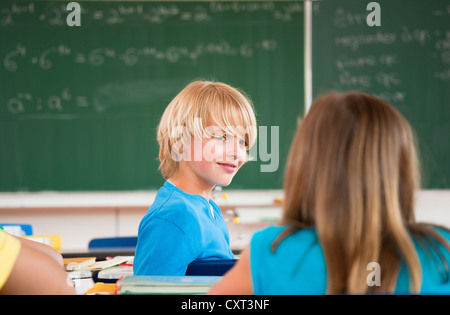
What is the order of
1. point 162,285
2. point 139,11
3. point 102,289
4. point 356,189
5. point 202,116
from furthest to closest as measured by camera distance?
1. point 139,11
2. point 202,116
3. point 102,289
4. point 162,285
5. point 356,189

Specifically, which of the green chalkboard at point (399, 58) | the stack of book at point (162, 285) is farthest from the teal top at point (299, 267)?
the green chalkboard at point (399, 58)

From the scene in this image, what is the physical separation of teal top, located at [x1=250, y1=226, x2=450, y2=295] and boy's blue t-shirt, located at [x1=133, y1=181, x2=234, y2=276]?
1.40ft

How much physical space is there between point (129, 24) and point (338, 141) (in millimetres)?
3509

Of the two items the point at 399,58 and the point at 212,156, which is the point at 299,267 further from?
the point at 399,58

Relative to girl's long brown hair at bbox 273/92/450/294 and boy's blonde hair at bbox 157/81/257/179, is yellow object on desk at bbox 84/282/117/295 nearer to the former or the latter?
boy's blonde hair at bbox 157/81/257/179

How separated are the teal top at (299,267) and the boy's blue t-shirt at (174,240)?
43 centimetres

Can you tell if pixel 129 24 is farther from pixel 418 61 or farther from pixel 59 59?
pixel 418 61

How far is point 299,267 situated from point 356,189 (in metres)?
0.17

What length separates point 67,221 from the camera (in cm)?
425

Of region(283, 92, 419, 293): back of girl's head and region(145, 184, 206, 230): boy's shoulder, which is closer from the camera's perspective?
region(283, 92, 419, 293): back of girl's head

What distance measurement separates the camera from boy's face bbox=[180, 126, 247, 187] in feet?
5.57

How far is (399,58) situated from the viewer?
4230 mm

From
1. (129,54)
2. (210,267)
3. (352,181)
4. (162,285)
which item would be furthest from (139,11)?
(352,181)

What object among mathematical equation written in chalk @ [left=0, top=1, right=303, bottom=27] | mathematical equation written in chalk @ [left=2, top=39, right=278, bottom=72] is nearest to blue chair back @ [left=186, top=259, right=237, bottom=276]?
mathematical equation written in chalk @ [left=2, top=39, right=278, bottom=72]
